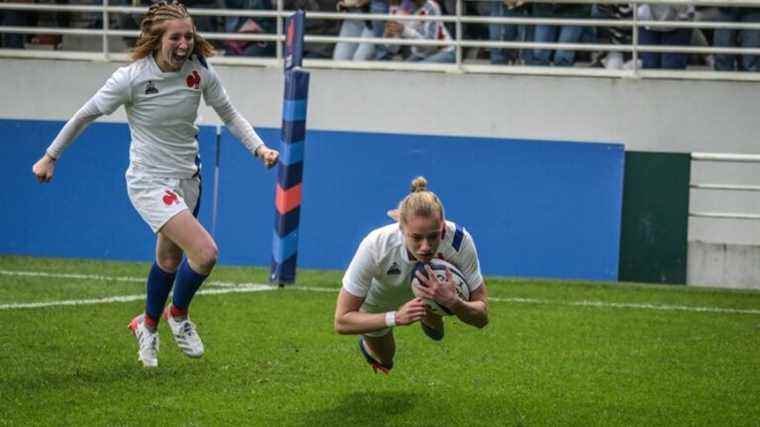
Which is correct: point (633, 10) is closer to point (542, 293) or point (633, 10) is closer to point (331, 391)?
point (542, 293)

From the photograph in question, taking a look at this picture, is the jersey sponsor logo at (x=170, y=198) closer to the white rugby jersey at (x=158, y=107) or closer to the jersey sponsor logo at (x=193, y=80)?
the white rugby jersey at (x=158, y=107)

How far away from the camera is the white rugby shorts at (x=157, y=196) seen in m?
9.13

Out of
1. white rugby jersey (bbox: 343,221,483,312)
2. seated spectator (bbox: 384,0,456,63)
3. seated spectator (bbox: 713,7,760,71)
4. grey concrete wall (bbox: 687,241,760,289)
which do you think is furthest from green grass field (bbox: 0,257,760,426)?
seated spectator (bbox: 384,0,456,63)

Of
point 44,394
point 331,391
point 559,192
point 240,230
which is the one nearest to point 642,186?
point 559,192

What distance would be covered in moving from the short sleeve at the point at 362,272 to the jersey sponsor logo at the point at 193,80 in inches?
76.7

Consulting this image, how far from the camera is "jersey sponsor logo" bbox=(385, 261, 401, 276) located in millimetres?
8016

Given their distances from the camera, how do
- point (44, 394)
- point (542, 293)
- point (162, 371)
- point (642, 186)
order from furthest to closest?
point (642, 186) < point (542, 293) < point (162, 371) < point (44, 394)

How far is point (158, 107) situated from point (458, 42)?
29.0 ft

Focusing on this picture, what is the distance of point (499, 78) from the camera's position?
693 inches

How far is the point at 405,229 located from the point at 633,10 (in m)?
10.8

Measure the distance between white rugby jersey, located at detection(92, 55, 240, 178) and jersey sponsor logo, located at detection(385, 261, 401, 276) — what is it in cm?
189

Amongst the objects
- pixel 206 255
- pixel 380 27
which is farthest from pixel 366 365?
pixel 380 27

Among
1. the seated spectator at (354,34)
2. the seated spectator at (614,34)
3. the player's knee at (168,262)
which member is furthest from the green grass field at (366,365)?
the seated spectator at (354,34)

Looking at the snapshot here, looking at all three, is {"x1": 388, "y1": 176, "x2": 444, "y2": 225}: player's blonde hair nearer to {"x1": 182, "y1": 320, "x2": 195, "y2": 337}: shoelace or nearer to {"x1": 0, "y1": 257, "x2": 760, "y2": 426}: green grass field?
{"x1": 0, "y1": 257, "x2": 760, "y2": 426}: green grass field
